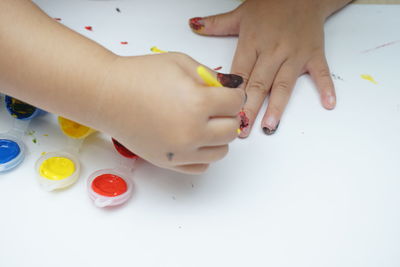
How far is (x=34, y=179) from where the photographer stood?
505 mm

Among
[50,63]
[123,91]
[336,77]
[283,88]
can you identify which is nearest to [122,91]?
[123,91]

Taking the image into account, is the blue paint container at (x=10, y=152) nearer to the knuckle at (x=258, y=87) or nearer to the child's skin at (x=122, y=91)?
the child's skin at (x=122, y=91)

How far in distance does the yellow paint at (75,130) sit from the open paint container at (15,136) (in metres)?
0.05

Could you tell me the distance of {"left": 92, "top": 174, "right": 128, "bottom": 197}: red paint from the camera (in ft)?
1.58

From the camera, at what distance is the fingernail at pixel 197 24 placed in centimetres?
73

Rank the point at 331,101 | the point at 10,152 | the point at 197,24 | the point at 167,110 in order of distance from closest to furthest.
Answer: the point at 167,110
the point at 10,152
the point at 331,101
the point at 197,24

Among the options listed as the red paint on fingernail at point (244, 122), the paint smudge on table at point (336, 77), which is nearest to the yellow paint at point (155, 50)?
the red paint on fingernail at point (244, 122)

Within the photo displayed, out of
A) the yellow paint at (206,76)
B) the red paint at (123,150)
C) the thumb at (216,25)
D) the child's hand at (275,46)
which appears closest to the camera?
the yellow paint at (206,76)

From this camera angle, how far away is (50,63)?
1.49 feet

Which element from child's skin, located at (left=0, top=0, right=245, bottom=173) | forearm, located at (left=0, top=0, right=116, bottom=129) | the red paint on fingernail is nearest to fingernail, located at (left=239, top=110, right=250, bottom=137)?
the red paint on fingernail

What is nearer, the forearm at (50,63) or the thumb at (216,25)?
the forearm at (50,63)

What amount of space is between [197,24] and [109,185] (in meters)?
0.38

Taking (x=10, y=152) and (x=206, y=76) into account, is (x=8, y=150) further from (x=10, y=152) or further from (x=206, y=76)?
(x=206, y=76)

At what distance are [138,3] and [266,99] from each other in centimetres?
35
